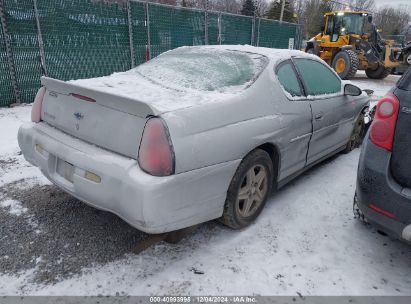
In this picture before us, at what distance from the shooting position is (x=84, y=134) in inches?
98.1

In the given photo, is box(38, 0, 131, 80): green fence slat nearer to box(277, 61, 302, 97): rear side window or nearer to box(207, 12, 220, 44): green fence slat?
box(207, 12, 220, 44): green fence slat

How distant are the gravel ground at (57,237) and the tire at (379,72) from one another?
1441 cm

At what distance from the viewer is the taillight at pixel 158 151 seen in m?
2.10

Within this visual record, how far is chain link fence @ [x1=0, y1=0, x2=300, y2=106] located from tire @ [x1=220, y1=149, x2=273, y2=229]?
5991mm

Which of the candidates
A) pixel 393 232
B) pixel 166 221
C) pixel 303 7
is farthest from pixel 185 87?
pixel 303 7

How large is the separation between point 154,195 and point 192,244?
0.85m

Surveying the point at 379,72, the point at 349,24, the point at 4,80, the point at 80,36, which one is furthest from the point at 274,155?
the point at 379,72

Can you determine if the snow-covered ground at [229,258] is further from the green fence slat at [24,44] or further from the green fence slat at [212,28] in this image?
the green fence slat at [212,28]

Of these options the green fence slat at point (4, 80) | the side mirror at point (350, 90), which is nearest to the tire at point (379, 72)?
the side mirror at point (350, 90)

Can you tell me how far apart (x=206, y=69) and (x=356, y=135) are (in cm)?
283

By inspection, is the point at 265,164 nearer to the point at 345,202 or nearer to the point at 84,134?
the point at 345,202

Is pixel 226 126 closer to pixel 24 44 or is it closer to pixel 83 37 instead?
pixel 24 44

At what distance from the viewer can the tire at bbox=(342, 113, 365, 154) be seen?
15.7 feet

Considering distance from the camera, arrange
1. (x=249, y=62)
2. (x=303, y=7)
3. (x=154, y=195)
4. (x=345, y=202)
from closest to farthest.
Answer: (x=154, y=195) < (x=249, y=62) < (x=345, y=202) < (x=303, y=7)
